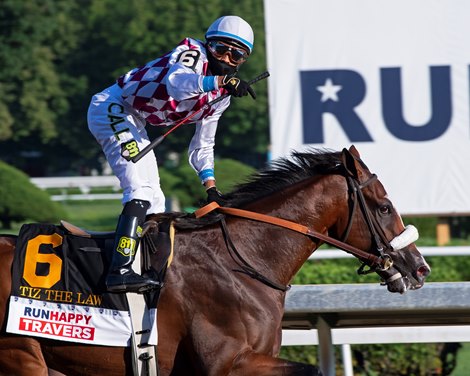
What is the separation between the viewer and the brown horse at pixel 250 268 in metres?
4.09

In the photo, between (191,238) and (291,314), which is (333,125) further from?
(191,238)

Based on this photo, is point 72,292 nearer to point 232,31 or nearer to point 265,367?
point 265,367

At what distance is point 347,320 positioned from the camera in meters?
5.18

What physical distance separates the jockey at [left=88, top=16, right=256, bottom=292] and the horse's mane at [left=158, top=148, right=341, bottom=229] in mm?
108

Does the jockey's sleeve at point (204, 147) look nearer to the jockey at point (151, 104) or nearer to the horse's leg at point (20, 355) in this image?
A: the jockey at point (151, 104)

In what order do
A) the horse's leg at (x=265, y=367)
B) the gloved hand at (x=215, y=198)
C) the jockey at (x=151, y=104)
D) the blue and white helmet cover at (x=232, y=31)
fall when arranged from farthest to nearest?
the gloved hand at (x=215, y=198) < the blue and white helmet cover at (x=232, y=31) < the jockey at (x=151, y=104) < the horse's leg at (x=265, y=367)

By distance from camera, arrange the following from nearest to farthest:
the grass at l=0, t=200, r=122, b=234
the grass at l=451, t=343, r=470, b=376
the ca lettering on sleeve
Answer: the ca lettering on sleeve
the grass at l=451, t=343, r=470, b=376
the grass at l=0, t=200, r=122, b=234

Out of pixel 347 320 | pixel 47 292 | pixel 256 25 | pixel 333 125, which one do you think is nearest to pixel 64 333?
pixel 47 292

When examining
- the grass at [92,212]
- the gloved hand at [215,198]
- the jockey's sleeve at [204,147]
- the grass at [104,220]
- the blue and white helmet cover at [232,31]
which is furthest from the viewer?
the grass at [92,212]

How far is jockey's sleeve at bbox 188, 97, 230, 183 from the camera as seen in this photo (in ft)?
15.8

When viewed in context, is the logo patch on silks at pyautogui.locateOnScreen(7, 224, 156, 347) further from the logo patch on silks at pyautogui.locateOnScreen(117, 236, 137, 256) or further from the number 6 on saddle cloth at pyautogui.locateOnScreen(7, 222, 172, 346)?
the logo patch on silks at pyautogui.locateOnScreen(117, 236, 137, 256)

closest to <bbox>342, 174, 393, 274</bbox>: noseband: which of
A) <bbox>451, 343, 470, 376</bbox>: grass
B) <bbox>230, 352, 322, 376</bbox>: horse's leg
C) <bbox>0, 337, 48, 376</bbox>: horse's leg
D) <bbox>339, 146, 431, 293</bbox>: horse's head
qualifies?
<bbox>339, 146, 431, 293</bbox>: horse's head

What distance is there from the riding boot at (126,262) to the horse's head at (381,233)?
3.04ft

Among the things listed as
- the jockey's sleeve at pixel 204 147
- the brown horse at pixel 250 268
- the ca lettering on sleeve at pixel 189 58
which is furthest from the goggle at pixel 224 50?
the brown horse at pixel 250 268
